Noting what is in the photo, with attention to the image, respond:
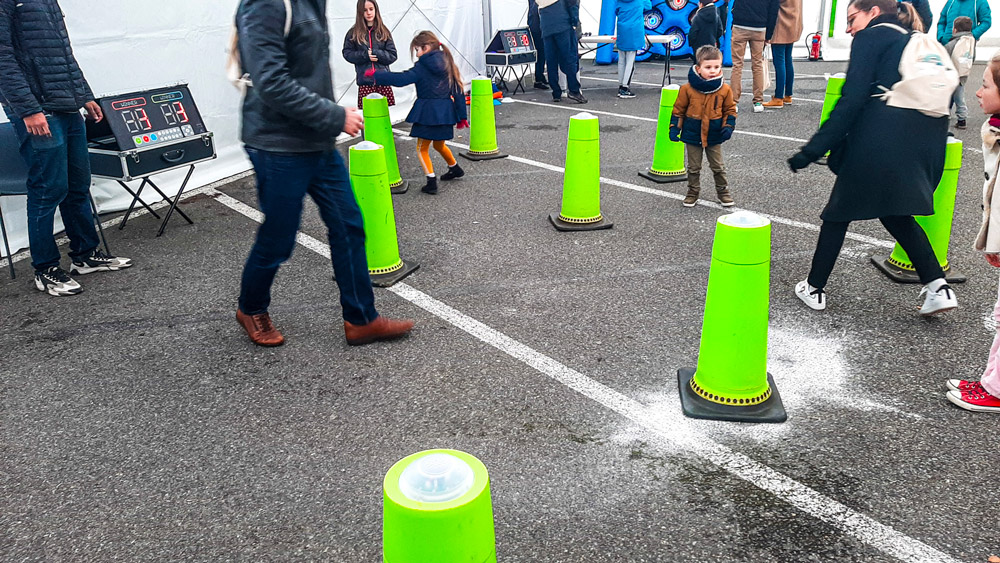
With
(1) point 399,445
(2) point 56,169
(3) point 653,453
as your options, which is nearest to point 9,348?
(2) point 56,169

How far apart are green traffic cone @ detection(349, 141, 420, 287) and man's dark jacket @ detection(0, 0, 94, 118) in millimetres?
1824

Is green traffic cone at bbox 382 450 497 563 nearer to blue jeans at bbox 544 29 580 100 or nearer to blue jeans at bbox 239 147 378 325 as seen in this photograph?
blue jeans at bbox 239 147 378 325

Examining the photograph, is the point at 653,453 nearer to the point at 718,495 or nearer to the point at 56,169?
the point at 718,495

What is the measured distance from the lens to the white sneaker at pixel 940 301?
4.10 metres

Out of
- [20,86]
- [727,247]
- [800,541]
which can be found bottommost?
[800,541]

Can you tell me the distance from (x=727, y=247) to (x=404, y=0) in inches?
357

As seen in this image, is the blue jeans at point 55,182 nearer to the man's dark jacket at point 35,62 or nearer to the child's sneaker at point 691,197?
the man's dark jacket at point 35,62

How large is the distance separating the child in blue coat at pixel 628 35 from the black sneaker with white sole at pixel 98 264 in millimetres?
8768

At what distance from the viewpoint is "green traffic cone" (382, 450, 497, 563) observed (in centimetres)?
170

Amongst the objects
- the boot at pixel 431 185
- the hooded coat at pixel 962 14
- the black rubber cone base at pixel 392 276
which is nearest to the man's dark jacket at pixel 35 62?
the black rubber cone base at pixel 392 276

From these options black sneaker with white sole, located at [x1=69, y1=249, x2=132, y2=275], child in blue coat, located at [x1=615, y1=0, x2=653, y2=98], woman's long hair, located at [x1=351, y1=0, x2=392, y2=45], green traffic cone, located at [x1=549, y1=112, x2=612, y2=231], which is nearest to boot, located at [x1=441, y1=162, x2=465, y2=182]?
woman's long hair, located at [x1=351, y1=0, x2=392, y2=45]

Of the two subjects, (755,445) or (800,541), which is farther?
(755,445)

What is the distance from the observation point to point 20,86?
4469mm

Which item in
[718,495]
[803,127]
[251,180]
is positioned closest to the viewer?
[718,495]
